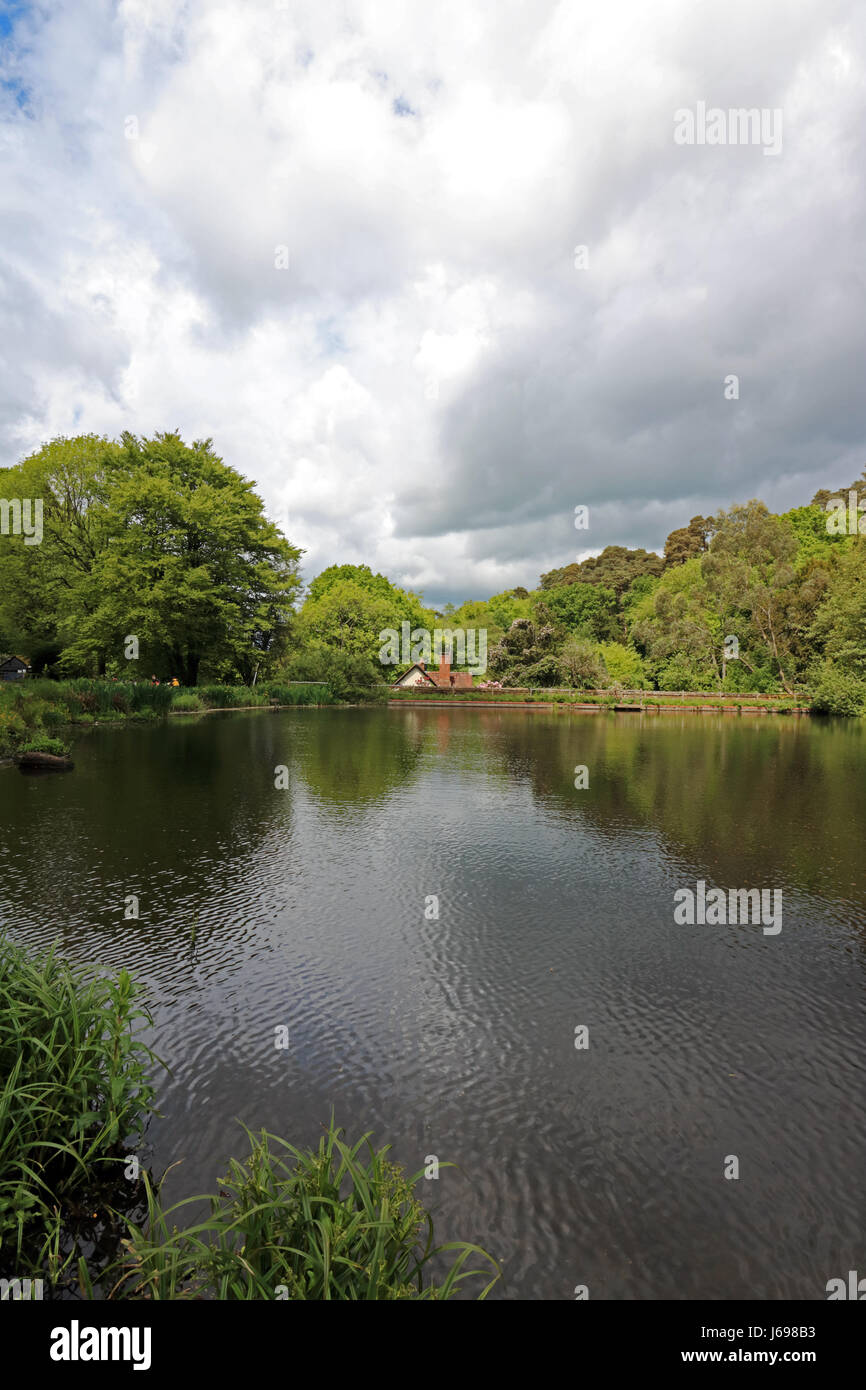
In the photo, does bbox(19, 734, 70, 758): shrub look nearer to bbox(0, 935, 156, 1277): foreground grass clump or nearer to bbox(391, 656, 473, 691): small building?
bbox(0, 935, 156, 1277): foreground grass clump

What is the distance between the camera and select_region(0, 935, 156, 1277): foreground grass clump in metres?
3.27

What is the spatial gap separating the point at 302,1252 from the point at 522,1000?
3781 millimetres

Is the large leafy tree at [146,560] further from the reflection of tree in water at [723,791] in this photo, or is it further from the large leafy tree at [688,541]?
the large leafy tree at [688,541]

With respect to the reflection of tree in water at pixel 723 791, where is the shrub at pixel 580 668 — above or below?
above

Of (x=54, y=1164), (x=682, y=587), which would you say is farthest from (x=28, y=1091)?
(x=682, y=587)

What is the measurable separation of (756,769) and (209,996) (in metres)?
19.2

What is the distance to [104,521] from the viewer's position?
3944 cm

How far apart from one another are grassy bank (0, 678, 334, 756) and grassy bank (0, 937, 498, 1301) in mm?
16291

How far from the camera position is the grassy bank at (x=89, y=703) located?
1944cm

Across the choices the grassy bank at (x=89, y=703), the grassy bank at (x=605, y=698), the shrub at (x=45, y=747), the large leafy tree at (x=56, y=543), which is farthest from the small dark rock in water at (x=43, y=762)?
the grassy bank at (x=605, y=698)

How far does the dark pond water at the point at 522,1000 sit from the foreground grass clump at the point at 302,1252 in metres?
0.66

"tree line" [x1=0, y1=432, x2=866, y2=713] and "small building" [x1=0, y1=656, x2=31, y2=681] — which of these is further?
"tree line" [x1=0, y1=432, x2=866, y2=713]

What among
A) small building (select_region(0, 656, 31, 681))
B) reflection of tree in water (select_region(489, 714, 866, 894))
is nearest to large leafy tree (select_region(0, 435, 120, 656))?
small building (select_region(0, 656, 31, 681))
